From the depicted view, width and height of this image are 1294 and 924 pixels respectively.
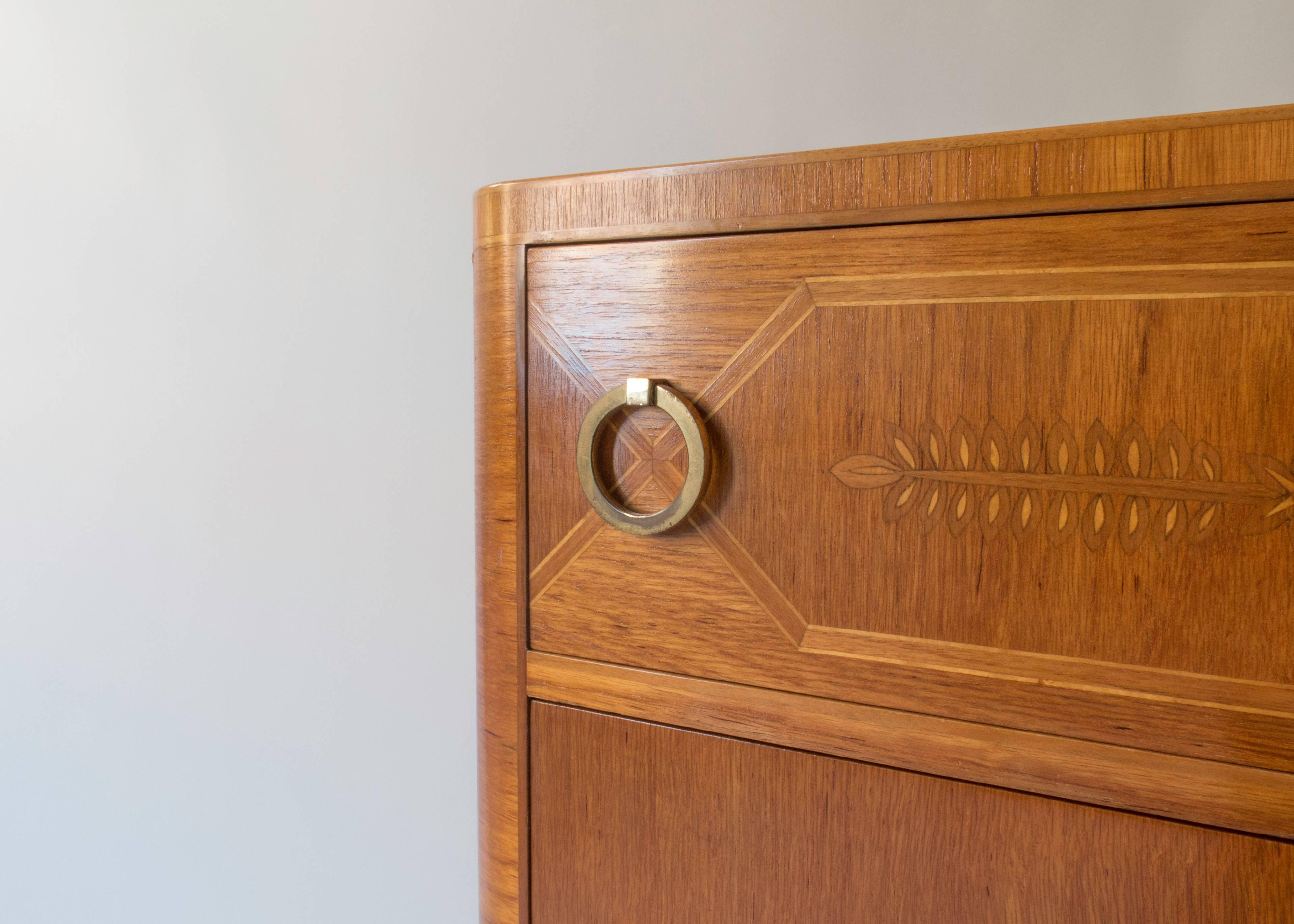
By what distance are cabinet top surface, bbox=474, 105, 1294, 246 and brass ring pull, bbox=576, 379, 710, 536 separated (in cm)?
8

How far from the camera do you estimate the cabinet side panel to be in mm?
508

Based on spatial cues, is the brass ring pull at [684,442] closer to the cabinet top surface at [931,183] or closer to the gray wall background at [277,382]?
the cabinet top surface at [931,183]

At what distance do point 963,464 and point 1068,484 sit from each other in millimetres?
43

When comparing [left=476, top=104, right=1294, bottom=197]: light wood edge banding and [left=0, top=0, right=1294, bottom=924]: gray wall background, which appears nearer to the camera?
[left=476, top=104, right=1294, bottom=197]: light wood edge banding

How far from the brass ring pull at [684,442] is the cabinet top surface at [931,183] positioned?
0.26 ft

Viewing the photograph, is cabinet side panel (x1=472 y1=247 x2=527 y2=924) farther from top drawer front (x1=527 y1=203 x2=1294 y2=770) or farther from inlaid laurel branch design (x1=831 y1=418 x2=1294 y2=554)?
inlaid laurel branch design (x1=831 y1=418 x2=1294 y2=554)

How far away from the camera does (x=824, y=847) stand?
0.45 meters

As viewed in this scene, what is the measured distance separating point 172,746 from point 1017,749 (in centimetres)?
113

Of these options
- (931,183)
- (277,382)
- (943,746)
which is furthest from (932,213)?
(277,382)

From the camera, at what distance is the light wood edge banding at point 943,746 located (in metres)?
0.38

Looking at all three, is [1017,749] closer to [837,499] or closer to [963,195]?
[837,499]

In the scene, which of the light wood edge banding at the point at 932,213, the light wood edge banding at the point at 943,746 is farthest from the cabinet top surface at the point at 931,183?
the light wood edge banding at the point at 943,746

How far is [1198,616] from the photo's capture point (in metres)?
0.38

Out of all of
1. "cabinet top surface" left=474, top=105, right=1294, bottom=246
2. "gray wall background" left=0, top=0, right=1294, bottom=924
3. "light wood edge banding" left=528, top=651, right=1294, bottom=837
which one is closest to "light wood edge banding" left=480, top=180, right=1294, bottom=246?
"cabinet top surface" left=474, top=105, right=1294, bottom=246
